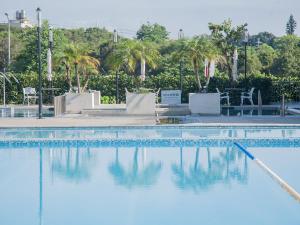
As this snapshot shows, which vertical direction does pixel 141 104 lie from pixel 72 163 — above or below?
above

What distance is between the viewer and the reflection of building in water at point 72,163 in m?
9.01

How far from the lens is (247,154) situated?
10.6 m

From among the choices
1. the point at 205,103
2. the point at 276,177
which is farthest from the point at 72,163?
the point at 205,103

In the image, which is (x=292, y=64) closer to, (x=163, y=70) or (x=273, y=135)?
(x=163, y=70)

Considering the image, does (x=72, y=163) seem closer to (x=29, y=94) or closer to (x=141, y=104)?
(x=141, y=104)

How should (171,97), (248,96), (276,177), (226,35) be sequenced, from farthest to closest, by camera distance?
(226,35) < (171,97) < (248,96) < (276,177)

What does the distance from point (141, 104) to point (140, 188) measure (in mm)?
10442

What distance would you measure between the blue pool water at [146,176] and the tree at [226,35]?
33.2ft

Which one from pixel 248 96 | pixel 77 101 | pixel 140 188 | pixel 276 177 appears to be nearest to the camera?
pixel 140 188

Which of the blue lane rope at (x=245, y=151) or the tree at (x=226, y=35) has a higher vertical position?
the tree at (x=226, y=35)

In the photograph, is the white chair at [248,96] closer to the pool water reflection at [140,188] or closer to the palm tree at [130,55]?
the palm tree at [130,55]

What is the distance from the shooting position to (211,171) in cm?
916

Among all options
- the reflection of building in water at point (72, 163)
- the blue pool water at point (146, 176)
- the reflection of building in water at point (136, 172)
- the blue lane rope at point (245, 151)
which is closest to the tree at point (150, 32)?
the blue pool water at point (146, 176)

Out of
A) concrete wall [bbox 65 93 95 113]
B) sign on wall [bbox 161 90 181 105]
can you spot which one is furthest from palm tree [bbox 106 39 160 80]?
concrete wall [bbox 65 93 95 113]
